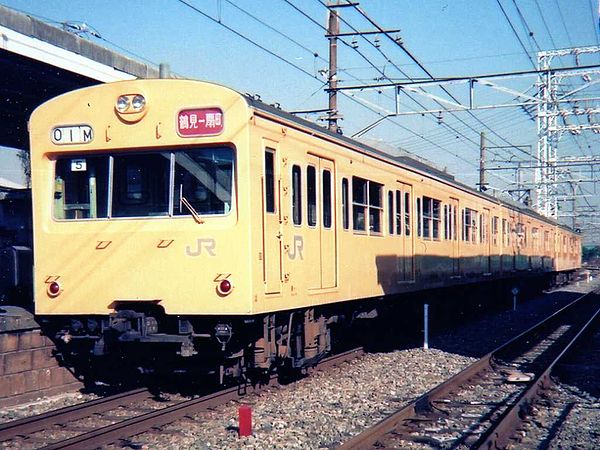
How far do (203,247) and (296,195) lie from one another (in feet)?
4.86

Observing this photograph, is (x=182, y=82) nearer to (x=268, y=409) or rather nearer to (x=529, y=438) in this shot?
(x=268, y=409)

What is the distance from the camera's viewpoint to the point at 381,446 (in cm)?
671

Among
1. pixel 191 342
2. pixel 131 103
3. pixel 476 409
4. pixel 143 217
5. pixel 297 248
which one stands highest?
pixel 131 103

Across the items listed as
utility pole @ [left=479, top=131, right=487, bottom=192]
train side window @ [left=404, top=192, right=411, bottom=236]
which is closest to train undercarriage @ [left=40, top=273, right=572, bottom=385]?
train side window @ [left=404, top=192, right=411, bottom=236]

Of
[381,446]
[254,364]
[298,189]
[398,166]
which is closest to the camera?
[381,446]

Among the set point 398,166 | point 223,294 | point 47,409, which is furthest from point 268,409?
point 398,166

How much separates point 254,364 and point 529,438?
285cm

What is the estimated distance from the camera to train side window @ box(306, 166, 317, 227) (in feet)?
30.3

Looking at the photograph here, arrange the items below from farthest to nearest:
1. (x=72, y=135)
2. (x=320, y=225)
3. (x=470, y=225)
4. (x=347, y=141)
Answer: (x=470, y=225) < (x=347, y=141) < (x=320, y=225) < (x=72, y=135)

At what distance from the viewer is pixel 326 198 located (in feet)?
32.0

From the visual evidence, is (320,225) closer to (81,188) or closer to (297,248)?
(297,248)

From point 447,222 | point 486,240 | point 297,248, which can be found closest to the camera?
point 297,248

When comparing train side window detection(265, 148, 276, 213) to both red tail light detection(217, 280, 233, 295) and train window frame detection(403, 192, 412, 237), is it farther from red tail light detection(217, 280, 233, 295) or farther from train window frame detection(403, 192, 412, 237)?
train window frame detection(403, 192, 412, 237)

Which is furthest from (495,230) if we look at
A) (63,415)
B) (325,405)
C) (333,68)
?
(63,415)
